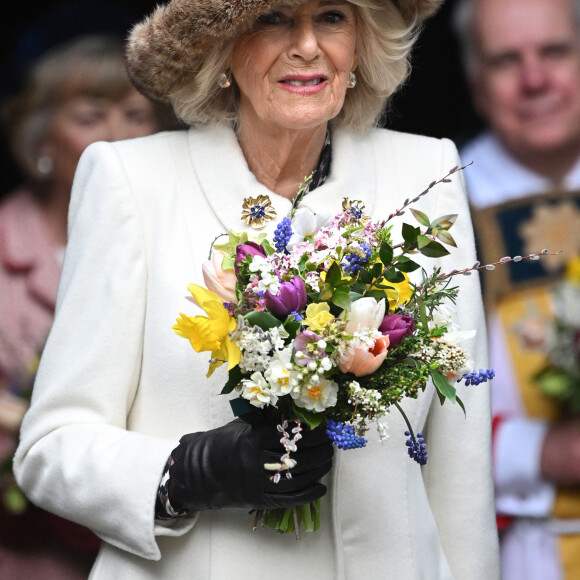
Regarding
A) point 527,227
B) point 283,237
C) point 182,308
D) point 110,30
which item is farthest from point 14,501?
point 283,237

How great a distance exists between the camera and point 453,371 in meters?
2.09

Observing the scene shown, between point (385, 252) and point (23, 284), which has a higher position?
point (385, 252)

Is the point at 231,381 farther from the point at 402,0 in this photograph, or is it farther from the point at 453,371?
the point at 402,0

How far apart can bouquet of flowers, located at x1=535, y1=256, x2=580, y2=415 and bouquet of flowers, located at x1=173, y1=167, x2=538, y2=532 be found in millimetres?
1548

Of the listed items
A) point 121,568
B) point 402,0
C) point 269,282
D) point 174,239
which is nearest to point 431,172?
point 402,0

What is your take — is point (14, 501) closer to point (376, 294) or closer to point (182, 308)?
point (182, 308)

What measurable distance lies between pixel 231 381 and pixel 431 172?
0.82 meters

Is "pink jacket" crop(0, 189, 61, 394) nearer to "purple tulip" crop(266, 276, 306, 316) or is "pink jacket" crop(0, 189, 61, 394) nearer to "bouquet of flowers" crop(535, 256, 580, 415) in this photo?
"bouquet of flowers" crop(535, 256, 580, 415)

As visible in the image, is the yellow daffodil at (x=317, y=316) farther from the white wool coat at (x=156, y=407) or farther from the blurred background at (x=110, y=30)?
the blurred background at (x=110, y=30)

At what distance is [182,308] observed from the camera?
2.35 m

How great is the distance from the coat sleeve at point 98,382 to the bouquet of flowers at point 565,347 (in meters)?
1.65

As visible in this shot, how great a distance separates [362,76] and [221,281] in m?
0.75

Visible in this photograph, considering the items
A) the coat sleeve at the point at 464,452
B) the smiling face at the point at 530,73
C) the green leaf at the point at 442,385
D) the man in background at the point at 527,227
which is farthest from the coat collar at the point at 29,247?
the green leaf at the point at 442,385

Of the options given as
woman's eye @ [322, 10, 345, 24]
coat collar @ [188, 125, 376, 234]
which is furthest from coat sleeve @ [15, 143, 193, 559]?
woman's eye @ [322, 10, 345, 24]
